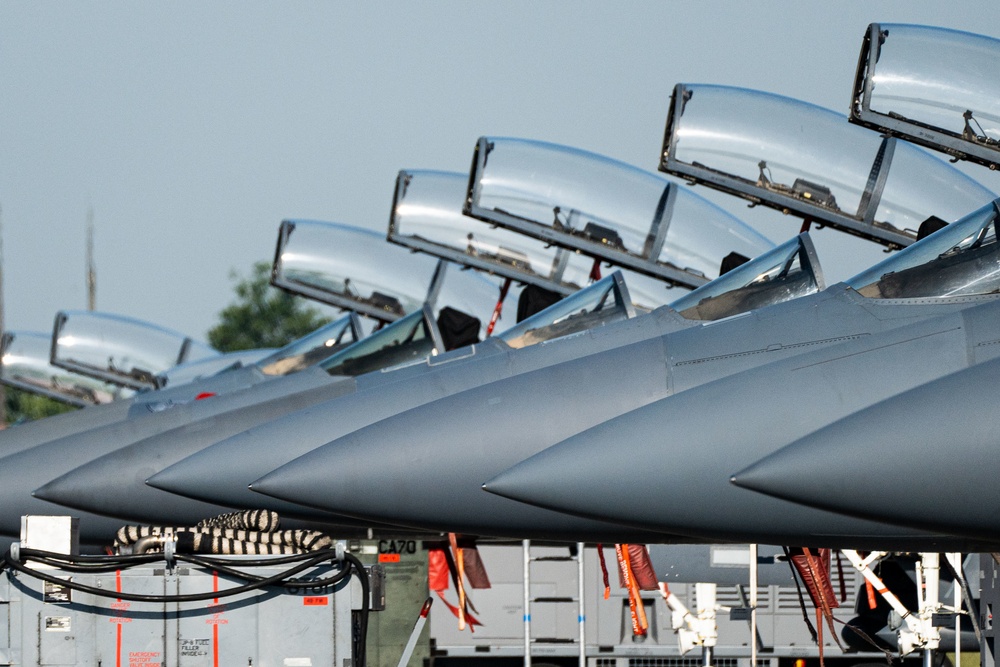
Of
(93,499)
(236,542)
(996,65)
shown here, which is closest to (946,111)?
(996,65)

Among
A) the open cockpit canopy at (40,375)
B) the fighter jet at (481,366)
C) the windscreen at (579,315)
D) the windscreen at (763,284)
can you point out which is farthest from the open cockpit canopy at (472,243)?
the open cockpit canopy at (40,375)

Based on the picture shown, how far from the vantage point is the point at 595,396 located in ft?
19.8

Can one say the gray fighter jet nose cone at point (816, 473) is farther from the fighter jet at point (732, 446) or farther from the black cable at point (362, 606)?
the black cable at point (362, 606)

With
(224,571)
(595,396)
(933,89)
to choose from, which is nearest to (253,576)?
(224,571)

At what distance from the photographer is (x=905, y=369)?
17.2 feet

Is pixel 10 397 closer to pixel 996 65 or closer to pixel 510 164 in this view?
pixel 510 164

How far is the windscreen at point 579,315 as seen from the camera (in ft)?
27.7

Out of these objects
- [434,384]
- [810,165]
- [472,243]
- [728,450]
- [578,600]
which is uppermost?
[472,243]

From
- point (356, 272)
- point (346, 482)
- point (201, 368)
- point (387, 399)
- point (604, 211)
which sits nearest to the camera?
point (346, 482)

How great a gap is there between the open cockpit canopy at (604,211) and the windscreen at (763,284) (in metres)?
3.08

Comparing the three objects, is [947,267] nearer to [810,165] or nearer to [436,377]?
[436,377]

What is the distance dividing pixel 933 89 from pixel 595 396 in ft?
12.4

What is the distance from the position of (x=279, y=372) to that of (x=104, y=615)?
6.38 metres

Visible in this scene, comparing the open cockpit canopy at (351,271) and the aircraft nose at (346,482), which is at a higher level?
the open cockpit canopy at (351,271)
